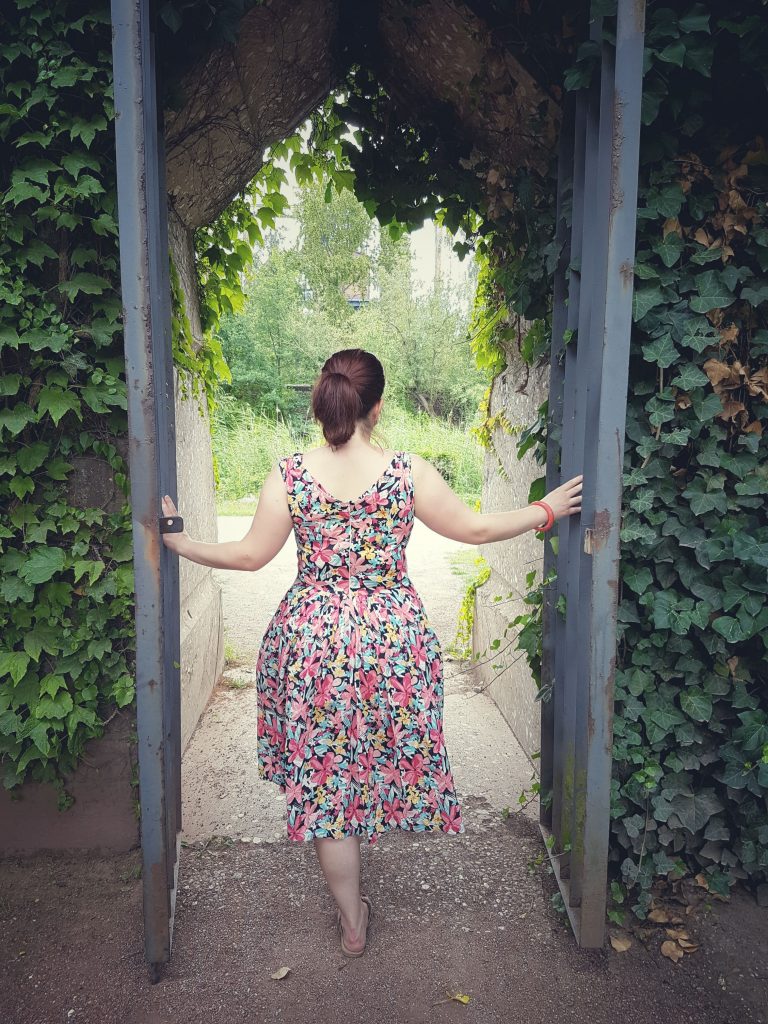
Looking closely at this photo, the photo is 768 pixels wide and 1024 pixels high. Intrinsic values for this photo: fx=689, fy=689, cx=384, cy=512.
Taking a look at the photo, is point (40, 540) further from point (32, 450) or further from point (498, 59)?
point (498, 59)

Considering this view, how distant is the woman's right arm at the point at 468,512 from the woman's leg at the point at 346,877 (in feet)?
3.23

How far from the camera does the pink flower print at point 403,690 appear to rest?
2.08 m

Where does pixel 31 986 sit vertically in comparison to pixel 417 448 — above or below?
below

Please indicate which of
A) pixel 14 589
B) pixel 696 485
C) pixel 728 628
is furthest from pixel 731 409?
pixel 14 589

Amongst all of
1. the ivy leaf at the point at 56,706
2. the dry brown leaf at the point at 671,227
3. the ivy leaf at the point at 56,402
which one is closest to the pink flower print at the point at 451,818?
the ivy leaf at the point at 56,706

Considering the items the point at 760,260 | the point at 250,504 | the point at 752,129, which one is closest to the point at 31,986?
the point at 760,260

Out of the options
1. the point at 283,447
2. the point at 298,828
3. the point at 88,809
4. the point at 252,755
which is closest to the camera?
the point at 298,828

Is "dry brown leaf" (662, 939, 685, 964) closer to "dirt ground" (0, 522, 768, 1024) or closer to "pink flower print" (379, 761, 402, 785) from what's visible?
"dirt ground" (0, 522, 768, 1024)

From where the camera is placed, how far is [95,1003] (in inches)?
76.5

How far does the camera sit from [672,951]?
6.89ft

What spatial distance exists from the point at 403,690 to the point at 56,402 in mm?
1479

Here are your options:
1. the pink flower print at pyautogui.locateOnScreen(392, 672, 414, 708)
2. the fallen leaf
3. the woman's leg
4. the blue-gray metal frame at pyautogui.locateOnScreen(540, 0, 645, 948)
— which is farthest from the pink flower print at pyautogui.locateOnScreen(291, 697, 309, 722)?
the fallen leaf

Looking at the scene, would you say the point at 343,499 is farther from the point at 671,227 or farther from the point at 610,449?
the point at 671,227

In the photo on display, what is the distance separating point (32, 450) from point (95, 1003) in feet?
5.56
